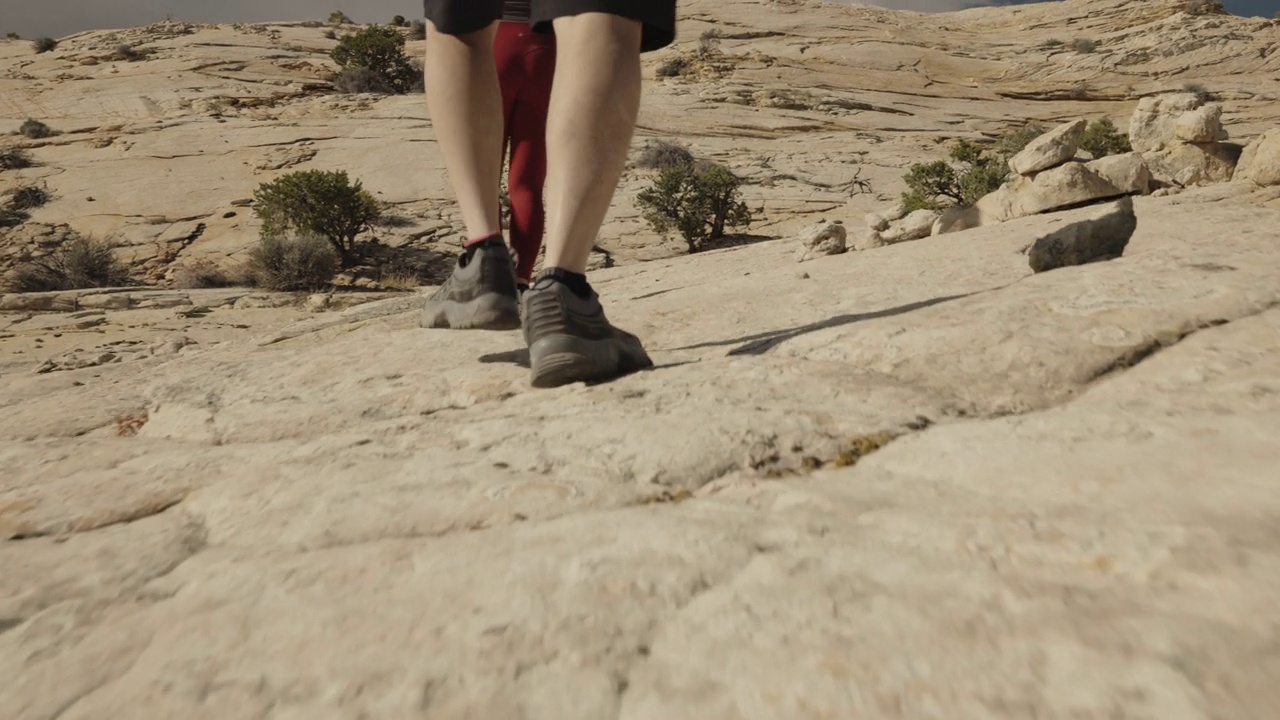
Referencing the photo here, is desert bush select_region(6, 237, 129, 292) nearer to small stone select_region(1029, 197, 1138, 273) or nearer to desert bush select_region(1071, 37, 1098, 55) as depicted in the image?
small stone select_region(1029, 197, 1138, 273)

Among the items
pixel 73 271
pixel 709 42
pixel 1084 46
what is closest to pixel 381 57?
pixel 709 42

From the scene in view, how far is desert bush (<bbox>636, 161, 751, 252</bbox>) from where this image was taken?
10453mm

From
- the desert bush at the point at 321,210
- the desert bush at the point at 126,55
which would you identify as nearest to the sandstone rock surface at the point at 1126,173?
the desert bush at the point at 321,210

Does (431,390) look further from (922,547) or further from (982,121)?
(982,121)

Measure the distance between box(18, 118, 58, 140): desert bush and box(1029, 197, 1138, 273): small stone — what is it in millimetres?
Answer: 18252

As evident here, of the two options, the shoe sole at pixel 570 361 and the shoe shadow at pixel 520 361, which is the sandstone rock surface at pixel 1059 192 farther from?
the shoe sole at pixel 570 361

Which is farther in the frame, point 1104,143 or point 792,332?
point 1104,143

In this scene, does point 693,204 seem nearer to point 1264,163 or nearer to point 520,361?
point 1264,163

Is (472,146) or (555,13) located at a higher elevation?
(555,13)

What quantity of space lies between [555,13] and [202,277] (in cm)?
957

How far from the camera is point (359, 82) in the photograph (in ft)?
59.4

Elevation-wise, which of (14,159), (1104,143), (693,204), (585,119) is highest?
(585,119)

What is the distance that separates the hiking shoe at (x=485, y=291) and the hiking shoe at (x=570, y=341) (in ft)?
0.58

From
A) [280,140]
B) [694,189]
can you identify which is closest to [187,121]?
[280,140]
